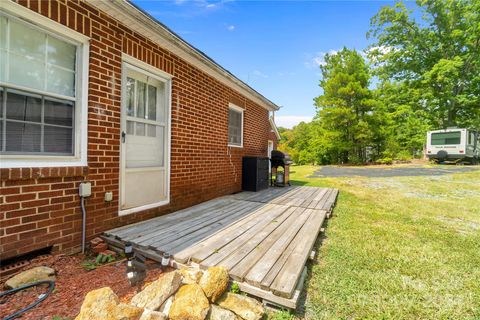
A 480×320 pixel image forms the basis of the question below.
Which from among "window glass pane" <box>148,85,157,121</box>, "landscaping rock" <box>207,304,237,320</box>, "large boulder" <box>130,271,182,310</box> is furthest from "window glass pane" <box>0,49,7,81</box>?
"landscaping rock" <box>207,304,237,320</box>

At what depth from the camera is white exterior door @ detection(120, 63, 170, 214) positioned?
3326 mm

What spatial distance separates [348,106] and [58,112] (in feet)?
74.4

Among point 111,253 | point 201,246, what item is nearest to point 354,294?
point 201,246

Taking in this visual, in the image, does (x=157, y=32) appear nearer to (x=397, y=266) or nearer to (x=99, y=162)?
(x=99, y=162)

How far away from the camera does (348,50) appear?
70.7ft

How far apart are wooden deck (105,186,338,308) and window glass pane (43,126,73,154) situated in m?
1.18

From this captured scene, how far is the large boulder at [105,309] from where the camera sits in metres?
1.44

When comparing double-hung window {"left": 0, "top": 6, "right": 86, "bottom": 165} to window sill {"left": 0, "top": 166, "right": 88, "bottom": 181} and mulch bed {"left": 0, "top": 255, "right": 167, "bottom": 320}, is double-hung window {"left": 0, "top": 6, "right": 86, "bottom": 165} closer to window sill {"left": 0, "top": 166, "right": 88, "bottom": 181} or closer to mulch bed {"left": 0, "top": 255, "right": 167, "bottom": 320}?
window sill {"left": 0, "top": 166, "right": 88, "bottom": 181}

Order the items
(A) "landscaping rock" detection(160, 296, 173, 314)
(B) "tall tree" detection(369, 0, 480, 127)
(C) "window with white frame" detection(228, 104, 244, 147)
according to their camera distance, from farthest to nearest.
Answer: (B) "tall tree" detection(369, 0, 480, 127) < (C) "window with white frame" detection(228, 104, 244, 147) < (A) "landscaping rock" detection(160, 296, 173, 314)

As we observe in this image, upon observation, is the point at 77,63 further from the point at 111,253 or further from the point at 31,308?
the point at 31,308

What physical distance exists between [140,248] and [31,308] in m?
0.97

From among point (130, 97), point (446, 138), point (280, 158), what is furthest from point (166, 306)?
point (446, 138)

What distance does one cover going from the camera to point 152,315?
1518 millimetres

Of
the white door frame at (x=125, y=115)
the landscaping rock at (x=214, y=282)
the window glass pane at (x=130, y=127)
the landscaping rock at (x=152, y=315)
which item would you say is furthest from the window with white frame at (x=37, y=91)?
the landscaping rock at (x=214, y=282)
